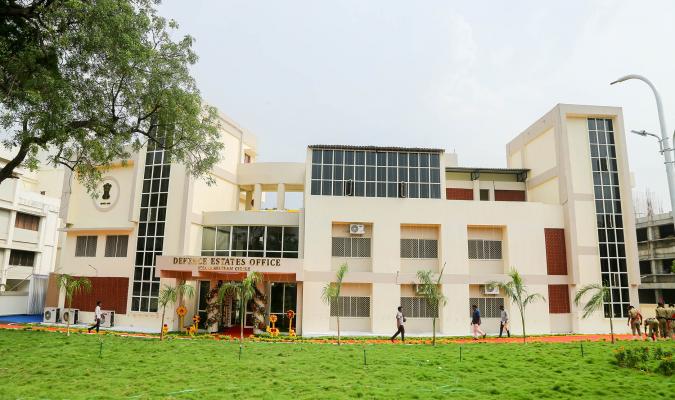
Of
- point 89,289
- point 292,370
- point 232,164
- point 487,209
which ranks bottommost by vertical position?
point 292,370

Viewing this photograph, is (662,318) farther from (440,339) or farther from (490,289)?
(440,339)

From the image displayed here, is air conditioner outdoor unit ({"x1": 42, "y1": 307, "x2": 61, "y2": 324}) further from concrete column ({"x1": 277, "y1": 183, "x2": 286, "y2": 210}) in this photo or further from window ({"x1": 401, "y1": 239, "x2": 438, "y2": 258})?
window ({"x1": 401, "y1": 239, "x2": 438, "y2": 258})

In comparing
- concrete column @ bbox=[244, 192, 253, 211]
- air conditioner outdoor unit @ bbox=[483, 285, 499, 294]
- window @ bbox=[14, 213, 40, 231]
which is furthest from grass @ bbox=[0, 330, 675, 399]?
window @ bbox=[14, 213, 40, 231]

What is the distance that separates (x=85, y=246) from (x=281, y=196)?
1239 centimetres

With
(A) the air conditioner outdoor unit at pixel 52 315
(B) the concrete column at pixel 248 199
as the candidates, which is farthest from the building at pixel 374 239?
(B) the concrete column at pixel 248 199

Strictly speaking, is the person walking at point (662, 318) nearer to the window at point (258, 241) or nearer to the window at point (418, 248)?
the window at point (418, 248)

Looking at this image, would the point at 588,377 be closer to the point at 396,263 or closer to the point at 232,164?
the point at 396,263

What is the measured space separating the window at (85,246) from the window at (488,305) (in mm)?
22525

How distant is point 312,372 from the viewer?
13.1m

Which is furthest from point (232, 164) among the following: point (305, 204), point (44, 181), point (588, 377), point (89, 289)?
point (44, 181)

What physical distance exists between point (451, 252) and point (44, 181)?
44029mm

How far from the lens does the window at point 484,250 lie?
26.1 metres

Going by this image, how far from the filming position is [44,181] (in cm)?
4872

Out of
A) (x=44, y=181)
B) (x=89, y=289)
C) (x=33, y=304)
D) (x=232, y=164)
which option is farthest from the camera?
(x=44, y=181)
